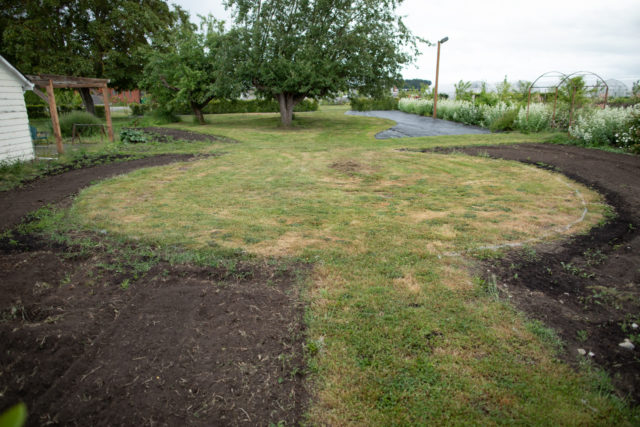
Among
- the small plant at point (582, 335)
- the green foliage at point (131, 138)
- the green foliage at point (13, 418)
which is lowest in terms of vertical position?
the small plant at point (582, 335)

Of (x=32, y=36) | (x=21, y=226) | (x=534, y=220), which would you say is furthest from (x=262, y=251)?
(x=32, y=36)

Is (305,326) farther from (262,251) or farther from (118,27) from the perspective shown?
(118,27)

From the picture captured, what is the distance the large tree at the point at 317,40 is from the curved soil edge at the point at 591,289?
45.9 ft

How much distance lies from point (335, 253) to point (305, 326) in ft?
4.60

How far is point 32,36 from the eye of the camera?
66.1ft

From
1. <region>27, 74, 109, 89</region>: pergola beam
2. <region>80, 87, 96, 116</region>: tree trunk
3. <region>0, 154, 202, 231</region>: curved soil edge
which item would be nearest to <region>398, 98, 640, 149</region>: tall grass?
<region>0, 154, 202, 231</region>: curved soil edge

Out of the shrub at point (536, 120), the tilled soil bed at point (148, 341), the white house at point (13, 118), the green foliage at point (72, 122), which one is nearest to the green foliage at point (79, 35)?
the green foliage at point (72, 122)

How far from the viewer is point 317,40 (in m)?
17.6

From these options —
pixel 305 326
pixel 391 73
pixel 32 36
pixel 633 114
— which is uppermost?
pixel 32 36

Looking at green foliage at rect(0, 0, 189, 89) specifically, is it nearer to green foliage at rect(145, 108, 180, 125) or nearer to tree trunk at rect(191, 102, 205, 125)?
green foliage at rect(145, 108, 180, 125)

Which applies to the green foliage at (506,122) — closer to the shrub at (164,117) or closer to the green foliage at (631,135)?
the green foliage at (631,135)

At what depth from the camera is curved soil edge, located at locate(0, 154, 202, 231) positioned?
5824 mm

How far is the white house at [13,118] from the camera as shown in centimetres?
966

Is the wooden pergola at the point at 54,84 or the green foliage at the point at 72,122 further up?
the wooden pergola at the point at 54,84
